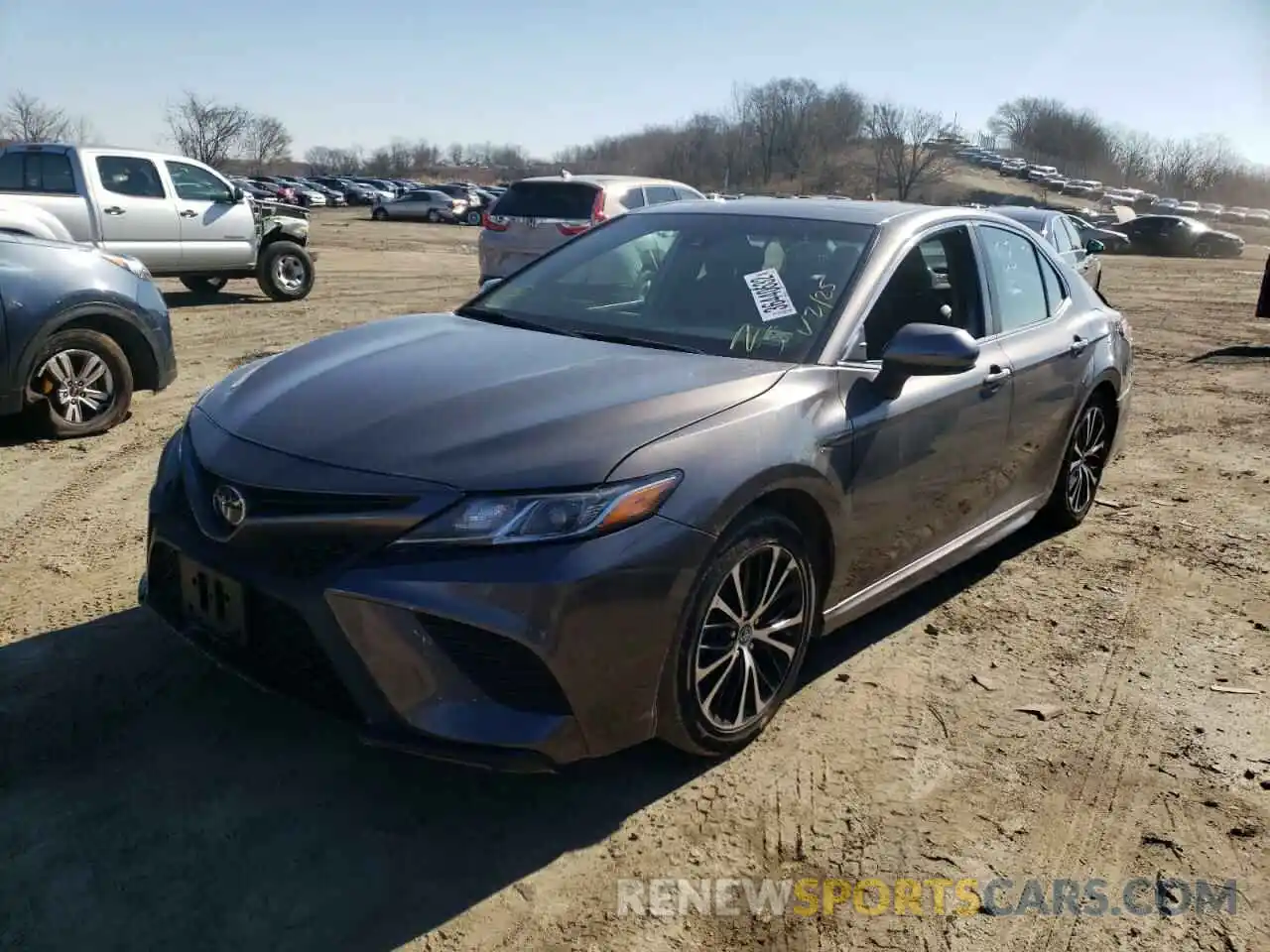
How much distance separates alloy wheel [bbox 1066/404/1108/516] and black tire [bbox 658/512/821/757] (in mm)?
2416

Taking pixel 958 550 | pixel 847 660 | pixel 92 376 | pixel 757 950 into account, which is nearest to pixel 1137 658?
pixel 958 550

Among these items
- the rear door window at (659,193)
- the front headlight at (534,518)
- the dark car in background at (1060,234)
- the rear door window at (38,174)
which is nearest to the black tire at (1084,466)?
A: the front headlight at (534,518)

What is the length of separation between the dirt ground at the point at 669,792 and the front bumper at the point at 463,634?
39 centimetres

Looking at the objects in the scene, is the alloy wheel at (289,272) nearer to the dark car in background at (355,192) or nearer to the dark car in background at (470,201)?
the dark car in background at (470,201)

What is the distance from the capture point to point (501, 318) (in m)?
3.88

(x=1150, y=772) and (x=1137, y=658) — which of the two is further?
(x=1137, y=658)

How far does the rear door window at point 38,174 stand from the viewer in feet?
37.0

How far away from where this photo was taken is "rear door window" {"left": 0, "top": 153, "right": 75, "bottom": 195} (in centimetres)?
1128

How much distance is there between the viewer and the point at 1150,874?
271cm

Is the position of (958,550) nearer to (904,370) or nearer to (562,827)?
(904,370)

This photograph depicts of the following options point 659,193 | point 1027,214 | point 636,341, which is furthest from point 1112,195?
point 636,341

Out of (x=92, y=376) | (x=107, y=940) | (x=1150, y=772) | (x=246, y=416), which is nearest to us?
(x=107, y=940)

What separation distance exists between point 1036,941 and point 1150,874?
19.2 inches

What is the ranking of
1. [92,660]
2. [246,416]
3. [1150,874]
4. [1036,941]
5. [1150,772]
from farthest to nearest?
[92,660] < [1150,772] < [246,416] < [1150,874] < [1036,941]
